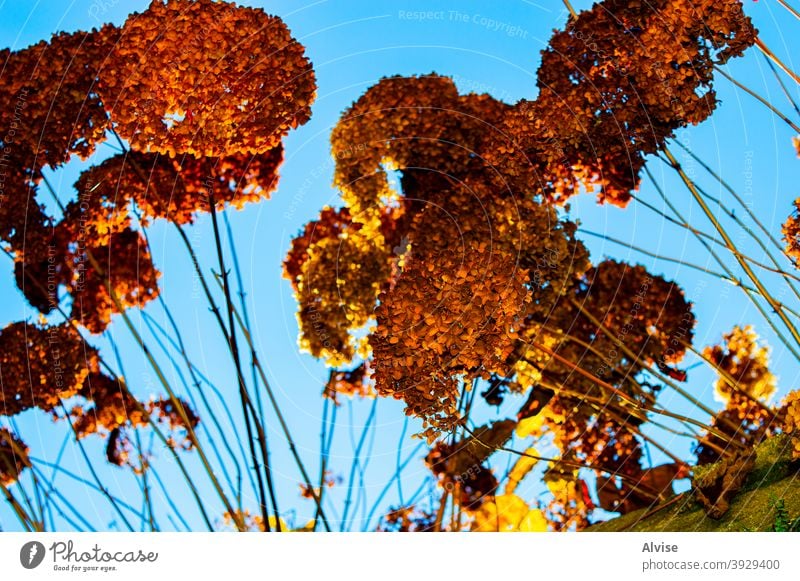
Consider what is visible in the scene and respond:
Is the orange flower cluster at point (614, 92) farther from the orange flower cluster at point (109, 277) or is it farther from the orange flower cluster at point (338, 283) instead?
the orange flower cluster at point (109, 277)

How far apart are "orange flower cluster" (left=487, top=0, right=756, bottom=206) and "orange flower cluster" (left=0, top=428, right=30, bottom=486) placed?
8.47ft

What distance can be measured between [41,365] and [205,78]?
5.16 feet

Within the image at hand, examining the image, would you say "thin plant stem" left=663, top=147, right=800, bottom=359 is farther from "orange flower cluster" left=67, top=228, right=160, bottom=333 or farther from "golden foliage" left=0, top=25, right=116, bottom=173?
"golden foliage" left=0, top=25, right=116, bottom=173

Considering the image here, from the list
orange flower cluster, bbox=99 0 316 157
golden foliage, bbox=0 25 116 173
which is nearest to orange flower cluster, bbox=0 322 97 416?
golden foliage, bbox=0 25 116 173

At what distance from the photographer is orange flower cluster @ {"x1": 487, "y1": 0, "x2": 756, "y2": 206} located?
11.3ft

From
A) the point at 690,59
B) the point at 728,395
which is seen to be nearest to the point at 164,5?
the point at 690,59

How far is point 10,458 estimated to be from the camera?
362cm

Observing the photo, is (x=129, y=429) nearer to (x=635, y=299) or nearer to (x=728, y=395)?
(x=635, y=299)

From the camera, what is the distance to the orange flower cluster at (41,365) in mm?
3654

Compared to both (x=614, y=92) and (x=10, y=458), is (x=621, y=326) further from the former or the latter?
(x=10, y=458)

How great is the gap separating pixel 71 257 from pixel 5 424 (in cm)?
84
